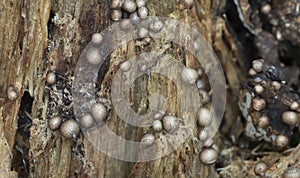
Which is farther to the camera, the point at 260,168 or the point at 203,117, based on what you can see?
the point at 260,168

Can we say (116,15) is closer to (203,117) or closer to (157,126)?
(157,126)

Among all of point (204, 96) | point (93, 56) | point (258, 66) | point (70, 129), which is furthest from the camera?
point (258, 66)

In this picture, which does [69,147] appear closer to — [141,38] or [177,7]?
[141,38]

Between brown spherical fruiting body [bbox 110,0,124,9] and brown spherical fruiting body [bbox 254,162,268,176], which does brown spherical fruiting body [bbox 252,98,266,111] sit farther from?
brown spherical fruiting body [bbox 110,0,124,9]

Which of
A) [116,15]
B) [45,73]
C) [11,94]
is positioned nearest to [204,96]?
[116,15]

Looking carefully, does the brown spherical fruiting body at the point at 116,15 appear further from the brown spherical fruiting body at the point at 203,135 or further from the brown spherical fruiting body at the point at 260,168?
the brown spherical fruiting body at the point at 260,168

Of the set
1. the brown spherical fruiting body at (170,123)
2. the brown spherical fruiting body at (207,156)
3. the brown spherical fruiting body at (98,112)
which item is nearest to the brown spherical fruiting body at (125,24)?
the brown spherical fruiting body at (98,112)

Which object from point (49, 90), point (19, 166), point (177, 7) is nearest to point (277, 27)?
point (177, 7)
